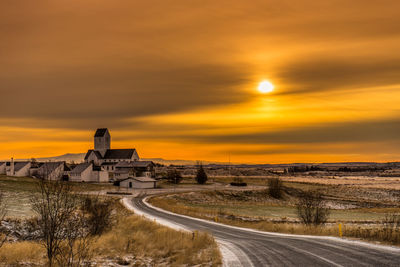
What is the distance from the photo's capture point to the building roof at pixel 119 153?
156m

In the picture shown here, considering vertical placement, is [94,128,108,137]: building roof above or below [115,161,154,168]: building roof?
above

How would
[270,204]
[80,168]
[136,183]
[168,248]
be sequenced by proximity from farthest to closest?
[80,168], [136,183], [270,204], [168,248]

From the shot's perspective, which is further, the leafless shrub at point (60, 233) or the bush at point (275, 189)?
the bush at point (275, 189)

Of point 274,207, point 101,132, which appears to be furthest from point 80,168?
point 274,207

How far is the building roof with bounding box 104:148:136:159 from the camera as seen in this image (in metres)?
156

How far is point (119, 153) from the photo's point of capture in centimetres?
15975

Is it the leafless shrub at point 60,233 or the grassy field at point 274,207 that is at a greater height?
the leafless shrub at point 60,233

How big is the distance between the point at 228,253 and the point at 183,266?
3.19m

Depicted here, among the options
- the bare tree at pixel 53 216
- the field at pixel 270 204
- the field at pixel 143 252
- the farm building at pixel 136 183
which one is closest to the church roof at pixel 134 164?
the farm building at pixel 136 183

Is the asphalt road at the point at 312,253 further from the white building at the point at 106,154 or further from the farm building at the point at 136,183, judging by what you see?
the white building at the point at 106,154

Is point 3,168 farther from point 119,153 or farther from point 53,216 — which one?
point 53,216

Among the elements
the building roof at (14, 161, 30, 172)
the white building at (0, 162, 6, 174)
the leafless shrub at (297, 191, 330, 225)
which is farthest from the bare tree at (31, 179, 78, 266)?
the white building at (0, 162, 6, 174)

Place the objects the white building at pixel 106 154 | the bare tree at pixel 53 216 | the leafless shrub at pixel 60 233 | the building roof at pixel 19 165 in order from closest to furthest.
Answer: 1. the leafless shrub at pixel 60 233
2. the bare tree at pixel 53 216
3. the building roof at pixel 19 165
4. the white building at pixel 106 154

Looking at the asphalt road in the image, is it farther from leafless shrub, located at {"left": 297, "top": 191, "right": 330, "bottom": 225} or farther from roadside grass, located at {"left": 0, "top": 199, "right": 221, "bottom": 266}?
leafless shrub, located at {"left": 297, "top": 191, "right": 330, "bottom": 225}
